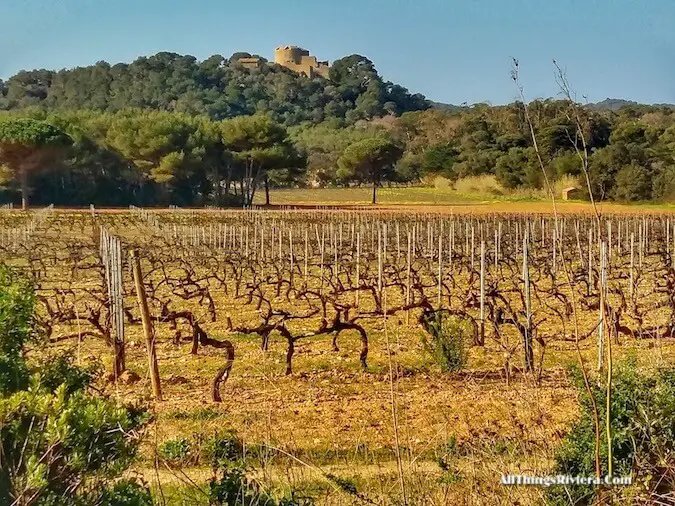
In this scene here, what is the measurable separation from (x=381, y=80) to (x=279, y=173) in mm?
67399

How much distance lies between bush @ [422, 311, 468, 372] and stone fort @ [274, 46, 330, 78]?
13229cm

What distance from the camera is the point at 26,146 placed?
140ft

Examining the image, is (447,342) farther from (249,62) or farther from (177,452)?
(249,62)

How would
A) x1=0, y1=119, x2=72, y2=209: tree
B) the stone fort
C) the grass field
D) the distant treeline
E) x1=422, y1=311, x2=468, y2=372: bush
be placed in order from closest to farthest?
x1=422, y1=311, x2=468, y2=372: bush
the grass field
the distant treeline
x1=0, y1=119, x2=72, y2=209: tree
the stone fort

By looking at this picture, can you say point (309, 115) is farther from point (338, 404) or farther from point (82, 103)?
point (338, 404)

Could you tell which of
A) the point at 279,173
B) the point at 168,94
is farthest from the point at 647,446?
the point at 168,94

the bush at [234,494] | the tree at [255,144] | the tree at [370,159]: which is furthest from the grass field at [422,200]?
the bush at [234,494]

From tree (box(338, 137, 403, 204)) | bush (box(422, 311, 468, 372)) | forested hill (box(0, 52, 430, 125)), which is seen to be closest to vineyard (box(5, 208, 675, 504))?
bush (box(422, 311, 468, 372))

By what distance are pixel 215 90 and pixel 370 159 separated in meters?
56.0

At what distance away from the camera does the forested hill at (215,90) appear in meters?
79.8

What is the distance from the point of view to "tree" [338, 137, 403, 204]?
171 ft

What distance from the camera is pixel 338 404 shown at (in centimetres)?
701

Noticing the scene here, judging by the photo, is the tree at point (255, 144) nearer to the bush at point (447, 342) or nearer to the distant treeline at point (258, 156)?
the distant treeline at point (258, 156)

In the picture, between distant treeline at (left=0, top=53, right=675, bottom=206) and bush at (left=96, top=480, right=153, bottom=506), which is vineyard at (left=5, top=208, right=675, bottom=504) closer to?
bush at (left=96, top=480, right=153, bottom=506)
